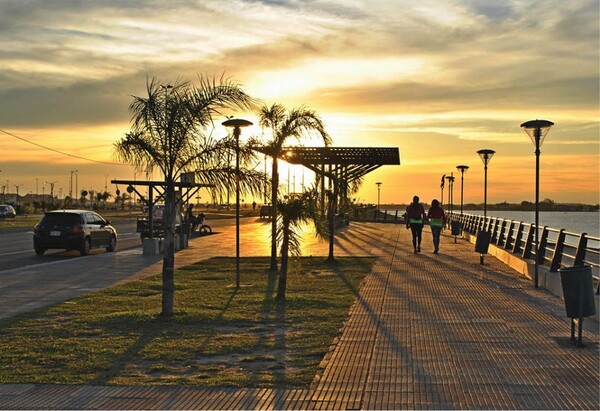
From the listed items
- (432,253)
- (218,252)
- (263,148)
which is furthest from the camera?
(218,252)

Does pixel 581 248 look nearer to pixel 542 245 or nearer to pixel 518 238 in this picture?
pixel 542 245

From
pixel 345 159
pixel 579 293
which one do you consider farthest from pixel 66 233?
pixel 579 293

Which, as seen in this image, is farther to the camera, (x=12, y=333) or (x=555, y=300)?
(x=555, y=300)

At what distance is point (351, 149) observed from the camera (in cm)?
3081

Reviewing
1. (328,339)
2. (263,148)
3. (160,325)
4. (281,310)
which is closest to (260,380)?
(328,339)

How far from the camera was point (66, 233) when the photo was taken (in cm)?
2598

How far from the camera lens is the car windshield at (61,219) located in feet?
86.5

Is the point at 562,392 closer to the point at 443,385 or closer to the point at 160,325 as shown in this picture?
the point at 443,385

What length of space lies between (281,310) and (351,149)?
62.5 ft

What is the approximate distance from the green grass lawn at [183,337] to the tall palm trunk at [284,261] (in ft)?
0.71

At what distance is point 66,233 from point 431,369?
20156 mm

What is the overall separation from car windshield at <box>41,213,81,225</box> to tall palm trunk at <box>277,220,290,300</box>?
1406cm

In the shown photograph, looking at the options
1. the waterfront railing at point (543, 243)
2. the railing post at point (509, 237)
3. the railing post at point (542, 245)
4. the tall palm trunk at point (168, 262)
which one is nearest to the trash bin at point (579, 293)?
the waterfront railing at point (543, 243)

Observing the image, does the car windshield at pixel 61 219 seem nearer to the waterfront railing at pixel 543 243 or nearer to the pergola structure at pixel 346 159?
the pergola structure at pixel 346 159
